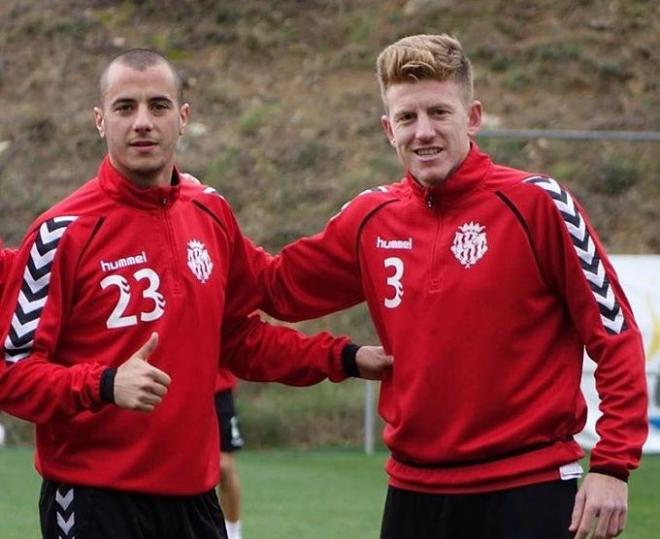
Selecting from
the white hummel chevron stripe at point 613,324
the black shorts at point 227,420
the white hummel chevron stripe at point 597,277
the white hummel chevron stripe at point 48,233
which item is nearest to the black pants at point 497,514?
the white hummel chevron stripe at point 613,324

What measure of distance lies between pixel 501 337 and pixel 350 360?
0.76 metres

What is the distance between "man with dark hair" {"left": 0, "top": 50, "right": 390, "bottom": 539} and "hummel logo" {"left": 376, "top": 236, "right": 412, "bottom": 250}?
38 centimetres

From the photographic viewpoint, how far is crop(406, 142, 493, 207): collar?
15.1 feet

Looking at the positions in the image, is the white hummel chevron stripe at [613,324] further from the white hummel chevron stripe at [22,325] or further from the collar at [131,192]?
the white hummel chevron stripe at [22,325]

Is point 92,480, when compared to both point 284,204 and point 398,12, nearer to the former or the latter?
point 284,204

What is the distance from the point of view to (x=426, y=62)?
4582 millimetres

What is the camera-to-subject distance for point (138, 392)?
14.4 feet

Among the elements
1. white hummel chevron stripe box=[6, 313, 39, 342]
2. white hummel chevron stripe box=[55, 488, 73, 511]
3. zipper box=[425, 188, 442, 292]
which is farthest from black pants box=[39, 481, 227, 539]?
zipper box=[425, 188, 442, 292]

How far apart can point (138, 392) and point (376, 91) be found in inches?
604

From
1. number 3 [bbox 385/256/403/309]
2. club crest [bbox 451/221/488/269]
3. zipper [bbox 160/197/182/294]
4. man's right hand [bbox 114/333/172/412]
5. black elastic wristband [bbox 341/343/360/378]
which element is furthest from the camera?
black elastic wristband [bbox 341/343/360/378]

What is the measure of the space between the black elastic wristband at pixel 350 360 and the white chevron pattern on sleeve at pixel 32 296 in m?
1.04

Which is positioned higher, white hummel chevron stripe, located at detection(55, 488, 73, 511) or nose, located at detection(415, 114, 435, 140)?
nose, located at detection(415, 114, 435, 140)

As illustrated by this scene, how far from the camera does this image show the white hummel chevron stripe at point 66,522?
4.71m

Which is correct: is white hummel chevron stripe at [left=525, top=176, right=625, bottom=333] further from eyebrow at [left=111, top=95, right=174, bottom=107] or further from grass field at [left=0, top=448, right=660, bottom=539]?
grass field at [left=0, top=448, right=660, bottom=539]
